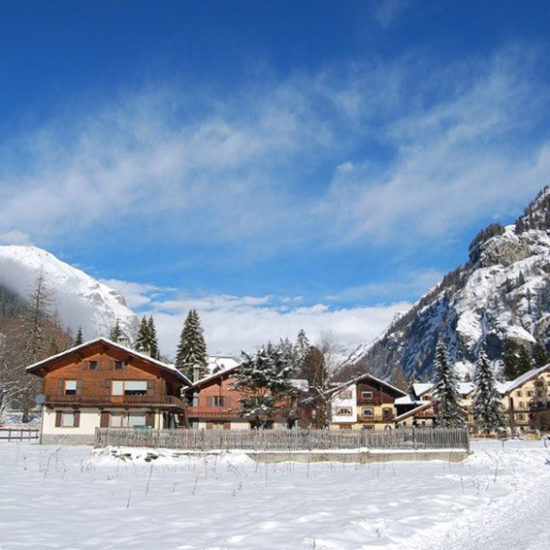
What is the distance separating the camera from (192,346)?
84.6 meters

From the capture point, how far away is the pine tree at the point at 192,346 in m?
83.1

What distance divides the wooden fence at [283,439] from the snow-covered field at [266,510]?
31.9 feet

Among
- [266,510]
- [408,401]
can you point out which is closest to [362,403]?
[408,401]

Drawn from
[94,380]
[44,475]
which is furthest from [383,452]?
[94,380]

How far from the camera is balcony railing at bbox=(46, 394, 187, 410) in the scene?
50750 millimetres

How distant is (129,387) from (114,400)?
1.75 meters

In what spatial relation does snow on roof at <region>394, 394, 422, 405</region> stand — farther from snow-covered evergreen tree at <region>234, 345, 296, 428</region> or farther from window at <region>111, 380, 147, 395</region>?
window at <region>111, 380, 147, 395</region>

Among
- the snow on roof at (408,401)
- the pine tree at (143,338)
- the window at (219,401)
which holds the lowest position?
the snow on roof at (408,401)

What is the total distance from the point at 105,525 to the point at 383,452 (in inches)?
893

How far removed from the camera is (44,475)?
1791 cm

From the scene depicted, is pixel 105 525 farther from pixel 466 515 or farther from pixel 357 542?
pixel 466 515

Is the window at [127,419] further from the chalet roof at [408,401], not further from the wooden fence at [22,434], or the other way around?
the chalet roof at [408,401]

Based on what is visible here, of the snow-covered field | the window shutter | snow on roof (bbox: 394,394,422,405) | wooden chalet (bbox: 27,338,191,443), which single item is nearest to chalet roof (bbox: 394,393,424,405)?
snow on roof (bbox: 394,394,422,405)

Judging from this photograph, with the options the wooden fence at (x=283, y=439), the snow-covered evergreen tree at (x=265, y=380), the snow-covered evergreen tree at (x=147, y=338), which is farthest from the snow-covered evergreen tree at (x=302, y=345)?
the wooden fence at (x=283, y=439)
